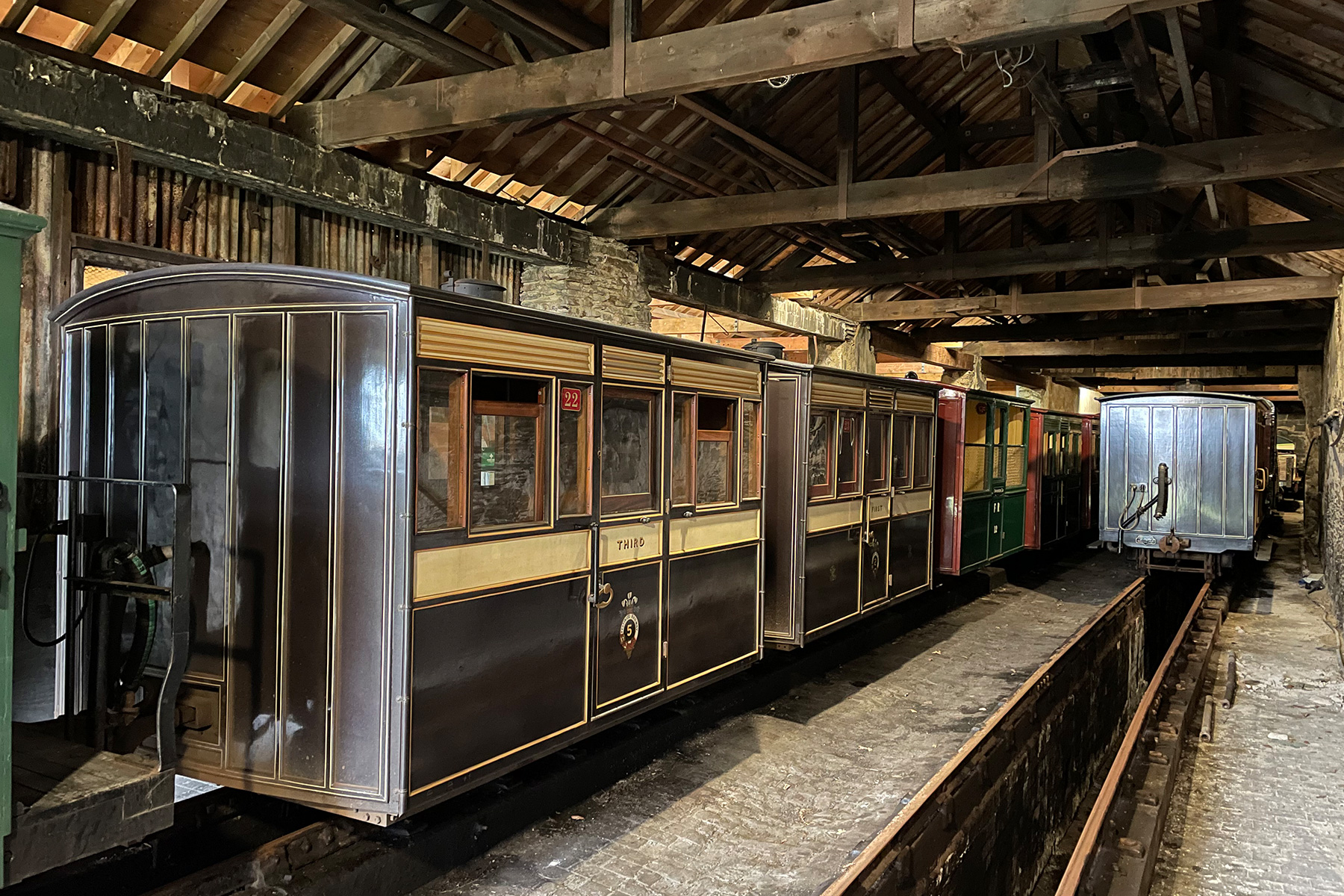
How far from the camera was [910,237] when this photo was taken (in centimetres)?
1434

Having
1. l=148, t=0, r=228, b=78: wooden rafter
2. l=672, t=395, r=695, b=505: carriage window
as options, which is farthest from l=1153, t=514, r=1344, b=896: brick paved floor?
l=148, t=0, r=228, b=78: wooden rafter

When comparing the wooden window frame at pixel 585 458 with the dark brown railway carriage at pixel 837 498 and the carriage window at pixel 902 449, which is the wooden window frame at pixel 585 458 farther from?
the carriage window at pixel 902 449

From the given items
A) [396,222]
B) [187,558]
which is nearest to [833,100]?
[396,222]

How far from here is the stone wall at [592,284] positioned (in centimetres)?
1033

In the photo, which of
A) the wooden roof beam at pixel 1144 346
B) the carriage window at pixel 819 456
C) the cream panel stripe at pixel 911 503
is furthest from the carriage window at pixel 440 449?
the wooden roof beam at pixel 1144 346

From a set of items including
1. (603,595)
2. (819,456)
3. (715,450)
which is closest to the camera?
(603,595)

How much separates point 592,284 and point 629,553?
5.57 metres

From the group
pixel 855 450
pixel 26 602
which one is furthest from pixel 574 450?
pixel 855 450

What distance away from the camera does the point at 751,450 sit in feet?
23.9

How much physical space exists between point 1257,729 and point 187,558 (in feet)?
28.1

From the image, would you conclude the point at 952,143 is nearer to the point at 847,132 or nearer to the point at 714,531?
the point at 847,132

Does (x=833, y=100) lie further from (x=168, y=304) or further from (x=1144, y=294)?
(x=168, y=304)

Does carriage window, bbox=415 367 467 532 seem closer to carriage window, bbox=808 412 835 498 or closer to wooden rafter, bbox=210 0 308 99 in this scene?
wooden rafter, bbox=210 0 308 99

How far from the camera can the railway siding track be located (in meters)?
5.26
